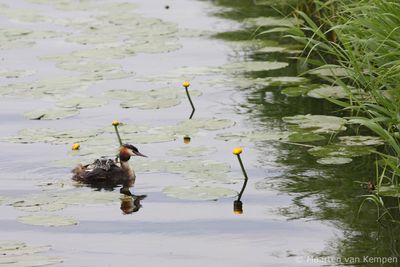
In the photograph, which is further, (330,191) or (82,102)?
(82,102)

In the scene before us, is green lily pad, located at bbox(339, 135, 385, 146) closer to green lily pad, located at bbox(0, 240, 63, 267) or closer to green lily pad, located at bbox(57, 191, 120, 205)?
green lily pad, located at bbox(57, 191, 120, 205)

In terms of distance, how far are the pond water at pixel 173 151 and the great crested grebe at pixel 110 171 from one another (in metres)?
0.07

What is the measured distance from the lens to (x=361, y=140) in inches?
330

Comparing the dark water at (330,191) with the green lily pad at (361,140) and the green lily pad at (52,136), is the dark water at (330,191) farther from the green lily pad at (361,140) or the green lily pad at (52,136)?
the green lily pad at (52,136)

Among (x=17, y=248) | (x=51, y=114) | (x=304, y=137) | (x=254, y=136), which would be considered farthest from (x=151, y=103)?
(x=17, y=248)

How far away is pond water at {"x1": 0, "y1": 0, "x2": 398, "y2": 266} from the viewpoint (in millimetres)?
6457

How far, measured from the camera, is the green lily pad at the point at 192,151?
8.12 meters

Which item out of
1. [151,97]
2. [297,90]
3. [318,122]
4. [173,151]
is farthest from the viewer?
[297,90]

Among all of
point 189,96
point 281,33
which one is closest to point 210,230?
point 189,96

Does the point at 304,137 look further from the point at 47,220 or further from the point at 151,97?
the point at 47,220

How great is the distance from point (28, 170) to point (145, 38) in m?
4.65

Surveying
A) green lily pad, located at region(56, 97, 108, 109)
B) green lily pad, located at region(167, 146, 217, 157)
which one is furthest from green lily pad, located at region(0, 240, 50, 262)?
green lily pad, located at region(56, 97, 108, 109)

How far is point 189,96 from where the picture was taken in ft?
30.8

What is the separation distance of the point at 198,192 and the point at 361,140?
1.70 meters
